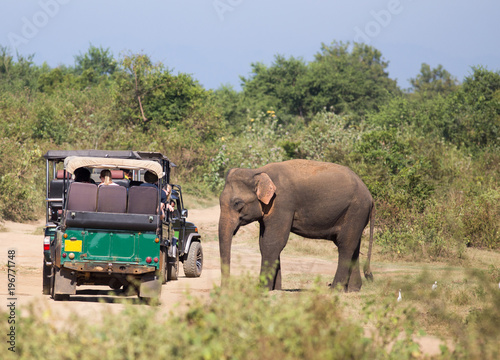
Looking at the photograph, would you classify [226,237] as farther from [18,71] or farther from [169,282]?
[18,71]

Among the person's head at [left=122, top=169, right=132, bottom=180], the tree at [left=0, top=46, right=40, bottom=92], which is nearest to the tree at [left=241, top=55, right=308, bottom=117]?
the tree at [left=0, top=46, right=40, bottom=92]

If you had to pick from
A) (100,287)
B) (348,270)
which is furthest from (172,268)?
(348,270)

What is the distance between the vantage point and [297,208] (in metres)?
14.4

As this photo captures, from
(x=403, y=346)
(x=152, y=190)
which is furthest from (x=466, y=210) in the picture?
(x=403, y=346)

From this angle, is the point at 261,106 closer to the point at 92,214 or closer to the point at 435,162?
the point at 435,162

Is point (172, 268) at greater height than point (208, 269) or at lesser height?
greater

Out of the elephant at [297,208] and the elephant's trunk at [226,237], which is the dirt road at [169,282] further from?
the elephant at [297,208]

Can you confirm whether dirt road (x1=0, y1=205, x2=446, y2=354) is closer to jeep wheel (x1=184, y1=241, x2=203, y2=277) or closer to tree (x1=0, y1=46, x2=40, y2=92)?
jeep wheel (x1=184, y1=241, x2=203, y2=277)

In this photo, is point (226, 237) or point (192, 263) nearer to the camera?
point (226, 237)

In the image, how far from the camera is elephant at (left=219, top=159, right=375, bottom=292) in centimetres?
1375

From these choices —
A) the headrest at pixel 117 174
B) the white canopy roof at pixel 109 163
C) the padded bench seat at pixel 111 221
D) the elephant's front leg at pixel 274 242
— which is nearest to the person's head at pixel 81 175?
the white canopy roof at pixel 109 163

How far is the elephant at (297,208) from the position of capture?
13.8 meters

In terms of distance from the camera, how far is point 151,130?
1506 inches

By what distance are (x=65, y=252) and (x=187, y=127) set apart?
90.4ft
